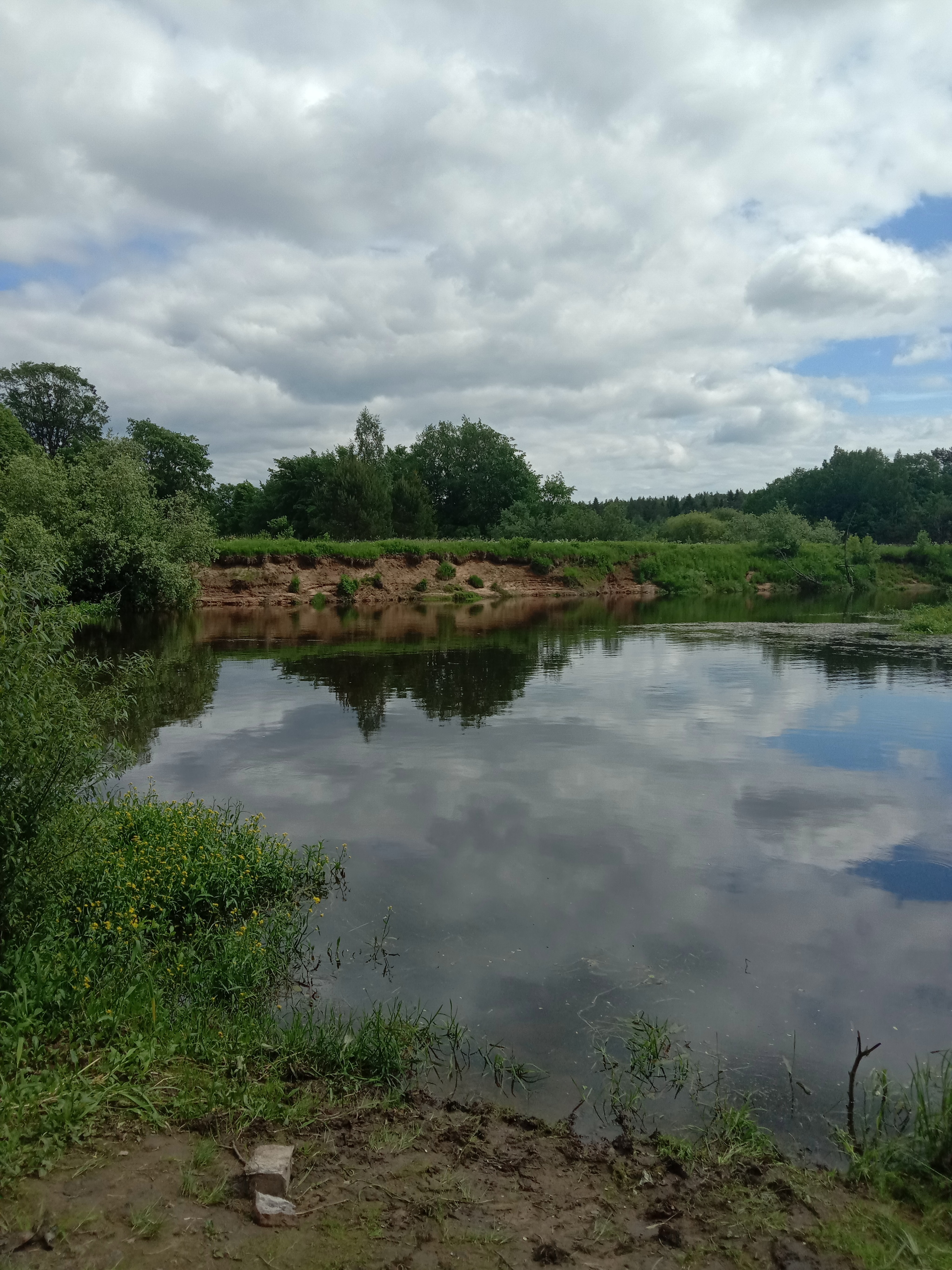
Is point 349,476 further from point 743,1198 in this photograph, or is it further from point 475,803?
point 743,1198

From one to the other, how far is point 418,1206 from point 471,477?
3507 inches

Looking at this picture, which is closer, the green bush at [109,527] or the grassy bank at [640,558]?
the green bush at [109,527]

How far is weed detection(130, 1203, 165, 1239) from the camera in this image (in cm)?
378

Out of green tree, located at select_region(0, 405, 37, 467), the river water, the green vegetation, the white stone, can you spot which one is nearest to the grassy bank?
green tree, located at select_region(0, 405, 37, 467)

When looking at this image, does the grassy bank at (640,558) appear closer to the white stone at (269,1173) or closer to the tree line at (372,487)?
the tree line at (372,487)

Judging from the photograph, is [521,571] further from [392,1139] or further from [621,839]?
[392,1139]

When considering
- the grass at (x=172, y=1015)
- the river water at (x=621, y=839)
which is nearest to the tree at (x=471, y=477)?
the river water at (x=621, y=839)

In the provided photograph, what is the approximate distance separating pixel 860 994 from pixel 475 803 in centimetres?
588

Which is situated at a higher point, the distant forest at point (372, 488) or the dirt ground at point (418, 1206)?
the distant forest at point (372, 488)

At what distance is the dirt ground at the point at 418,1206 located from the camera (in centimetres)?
378

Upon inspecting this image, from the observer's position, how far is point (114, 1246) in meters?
3.68

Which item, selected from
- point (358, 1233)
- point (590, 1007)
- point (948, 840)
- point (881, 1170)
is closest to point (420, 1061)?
point (590, 1007)

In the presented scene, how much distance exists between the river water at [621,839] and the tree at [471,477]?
219 feet

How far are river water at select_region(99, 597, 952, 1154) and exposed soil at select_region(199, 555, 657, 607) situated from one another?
1060 inches
